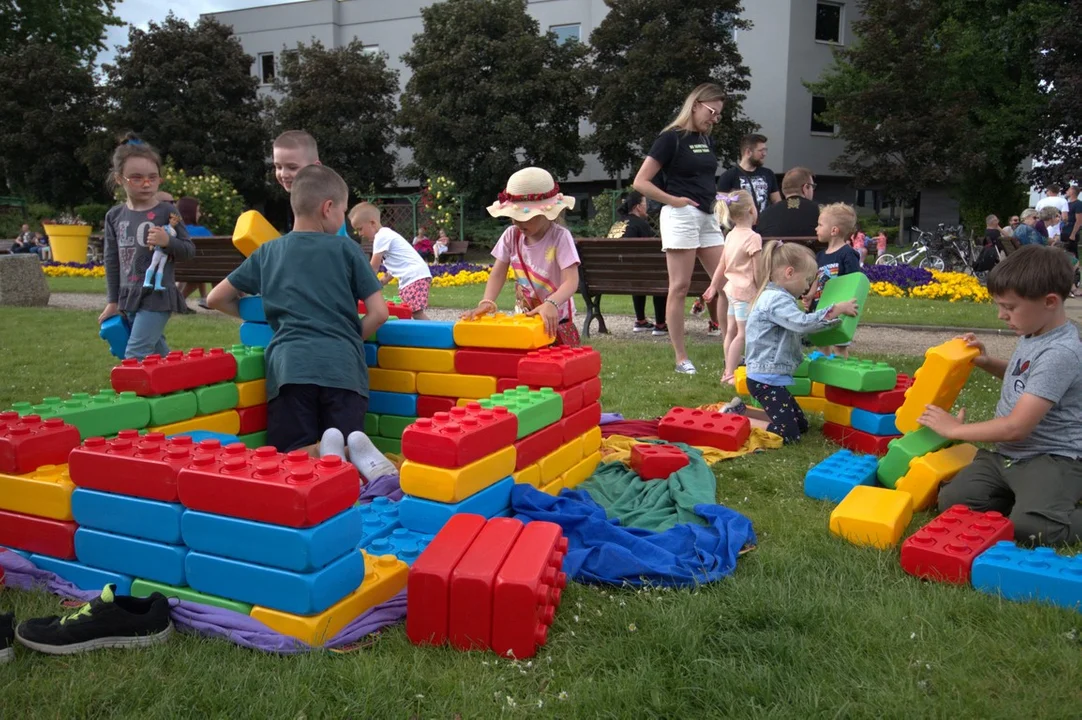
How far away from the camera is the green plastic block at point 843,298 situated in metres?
4.55

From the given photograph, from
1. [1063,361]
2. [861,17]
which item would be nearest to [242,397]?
[1063,361]

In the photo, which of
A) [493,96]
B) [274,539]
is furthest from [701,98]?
[493,96]

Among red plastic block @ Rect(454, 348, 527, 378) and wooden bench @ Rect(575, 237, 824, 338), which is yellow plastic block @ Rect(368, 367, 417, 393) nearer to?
red plastic block @ Rect(454, 348, 527, 378)

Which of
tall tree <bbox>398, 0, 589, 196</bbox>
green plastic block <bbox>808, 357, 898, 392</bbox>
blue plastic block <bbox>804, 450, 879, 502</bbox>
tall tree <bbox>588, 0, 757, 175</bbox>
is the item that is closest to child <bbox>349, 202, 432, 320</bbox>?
green plastic block <bbox>808, 357, 898, 392</bbox>

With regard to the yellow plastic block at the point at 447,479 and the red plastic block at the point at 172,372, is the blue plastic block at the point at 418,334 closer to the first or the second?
the red plastic block at the point at 172,372

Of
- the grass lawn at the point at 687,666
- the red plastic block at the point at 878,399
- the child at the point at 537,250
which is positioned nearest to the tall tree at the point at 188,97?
the child at the point at 537,250

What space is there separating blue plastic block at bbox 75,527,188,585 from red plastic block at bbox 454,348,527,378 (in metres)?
1.84

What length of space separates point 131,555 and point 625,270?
22.4 feet

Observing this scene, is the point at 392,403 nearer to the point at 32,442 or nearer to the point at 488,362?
the point at 488,362

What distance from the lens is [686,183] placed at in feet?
19.9

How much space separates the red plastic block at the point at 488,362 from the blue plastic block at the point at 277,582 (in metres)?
1.65

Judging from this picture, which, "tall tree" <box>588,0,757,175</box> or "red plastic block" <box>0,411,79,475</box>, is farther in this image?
"tall tree" <box>588,0,757,175</box>

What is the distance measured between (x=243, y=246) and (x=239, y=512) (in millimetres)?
2327

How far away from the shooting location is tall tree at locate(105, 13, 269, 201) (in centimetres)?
3091
